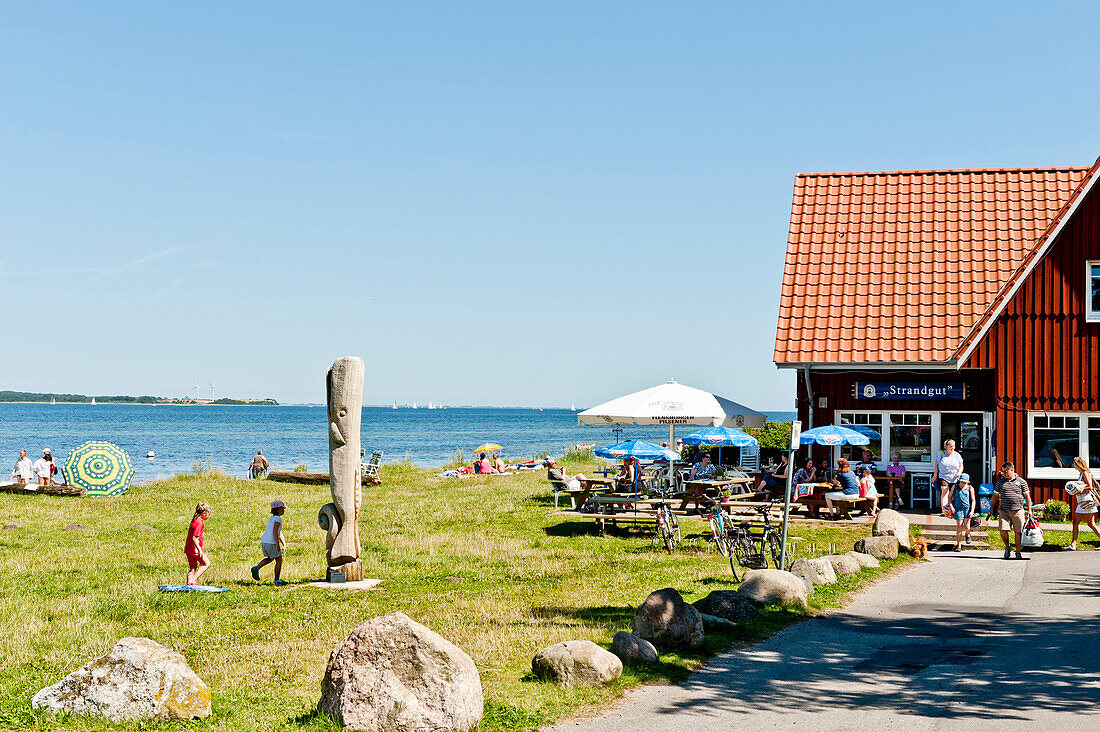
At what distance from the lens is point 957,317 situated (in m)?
24.4

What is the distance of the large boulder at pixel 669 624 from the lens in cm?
971

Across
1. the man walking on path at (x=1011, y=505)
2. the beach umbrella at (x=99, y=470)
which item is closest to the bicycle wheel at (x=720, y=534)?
the man walking on path at (x=1011, y=505)

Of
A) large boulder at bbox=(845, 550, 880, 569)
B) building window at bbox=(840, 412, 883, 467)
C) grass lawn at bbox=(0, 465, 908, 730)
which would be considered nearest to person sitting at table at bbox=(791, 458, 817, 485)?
building window at bbox=(840, 412, 883, 467)

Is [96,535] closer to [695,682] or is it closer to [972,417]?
[695,682]

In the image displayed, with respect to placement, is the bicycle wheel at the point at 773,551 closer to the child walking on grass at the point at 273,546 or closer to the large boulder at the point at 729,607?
the large boulder at the point at 729,607

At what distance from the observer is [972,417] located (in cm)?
2369

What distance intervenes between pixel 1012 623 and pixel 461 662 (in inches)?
278

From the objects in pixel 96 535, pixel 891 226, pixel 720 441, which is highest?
pixel 891 226

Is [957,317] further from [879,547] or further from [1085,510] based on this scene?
[879,547]

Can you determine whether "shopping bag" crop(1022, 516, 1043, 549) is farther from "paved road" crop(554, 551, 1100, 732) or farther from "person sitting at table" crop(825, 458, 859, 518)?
"person sitting at table" crop(825, 458, 859, 518)

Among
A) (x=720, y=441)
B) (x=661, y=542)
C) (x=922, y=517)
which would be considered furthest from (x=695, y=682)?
(x=720, y=441)

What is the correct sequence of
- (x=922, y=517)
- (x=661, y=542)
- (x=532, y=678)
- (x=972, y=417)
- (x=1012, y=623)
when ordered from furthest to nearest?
(x=972, y=417)
(x=922, y=517)
(x=661, y=542)
(x=1012, y=623)
(x=532, y=678)

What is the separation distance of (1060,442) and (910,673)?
15840mm

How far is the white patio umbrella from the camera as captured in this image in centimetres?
2280
